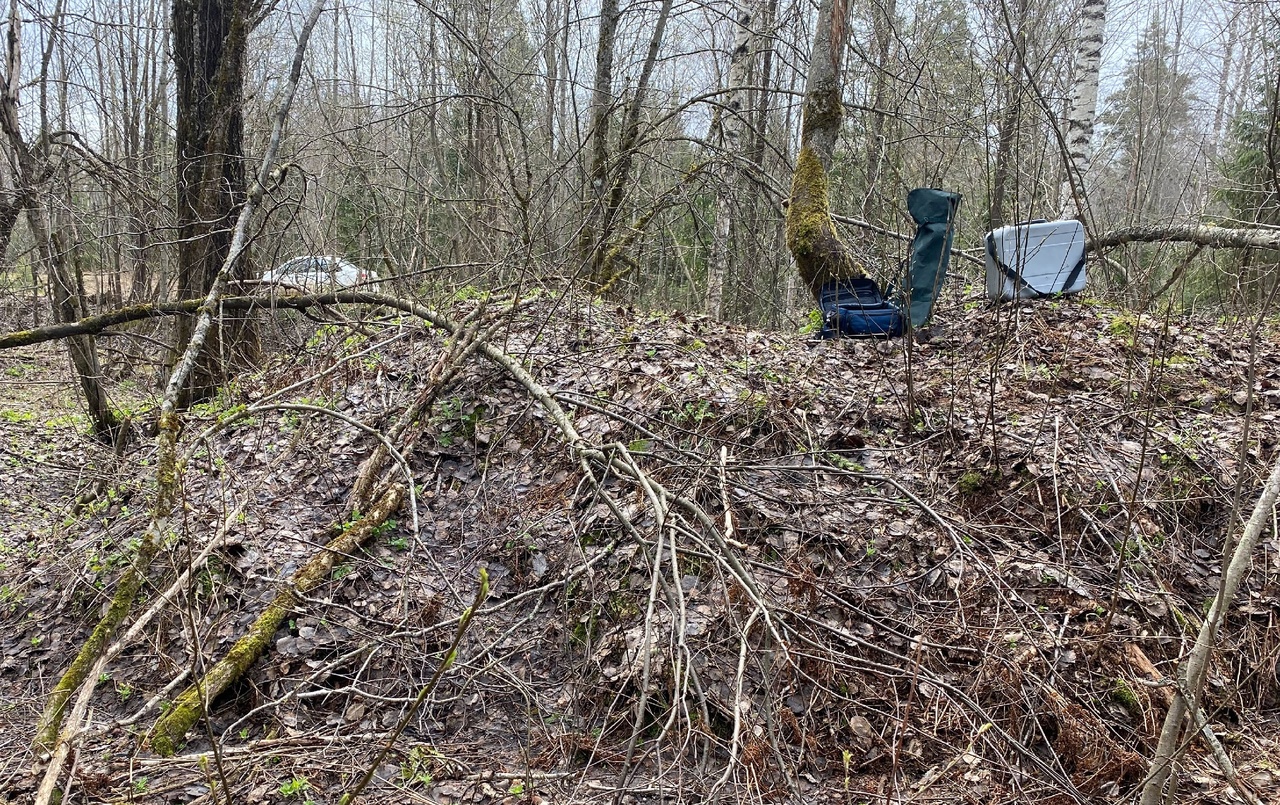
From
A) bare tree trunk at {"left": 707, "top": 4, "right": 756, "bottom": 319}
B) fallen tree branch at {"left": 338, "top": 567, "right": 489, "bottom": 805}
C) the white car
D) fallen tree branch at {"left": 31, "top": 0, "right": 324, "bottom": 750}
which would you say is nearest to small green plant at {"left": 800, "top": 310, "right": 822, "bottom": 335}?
bare tree trunk at {"left": 707, "top": 4, "right": 756, "bottom": 319}

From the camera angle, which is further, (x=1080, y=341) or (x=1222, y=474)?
(x=1080, y=341)

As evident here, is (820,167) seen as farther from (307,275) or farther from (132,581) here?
(132,581)

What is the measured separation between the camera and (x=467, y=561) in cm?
417

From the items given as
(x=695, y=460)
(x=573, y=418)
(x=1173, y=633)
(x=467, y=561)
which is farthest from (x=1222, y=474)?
(x=467, y=561)

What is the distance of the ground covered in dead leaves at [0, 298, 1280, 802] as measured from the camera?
3.10m

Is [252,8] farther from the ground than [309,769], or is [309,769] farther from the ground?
[252,8]

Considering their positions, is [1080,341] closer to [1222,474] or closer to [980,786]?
[1222,474]

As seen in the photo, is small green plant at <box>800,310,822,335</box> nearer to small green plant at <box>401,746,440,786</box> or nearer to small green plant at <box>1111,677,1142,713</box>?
small green plant at <box>1111,677,1142,713</box>

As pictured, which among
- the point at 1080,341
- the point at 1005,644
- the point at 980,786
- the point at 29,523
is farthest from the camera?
the point at 1080,341

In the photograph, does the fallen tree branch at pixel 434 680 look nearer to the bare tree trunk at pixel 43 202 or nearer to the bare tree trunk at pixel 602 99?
the bare tree trunk at pixel 43 202

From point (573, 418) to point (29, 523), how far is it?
151 inches

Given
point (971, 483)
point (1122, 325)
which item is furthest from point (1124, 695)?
point (1122, 325)

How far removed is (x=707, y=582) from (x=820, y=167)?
14.9 feet

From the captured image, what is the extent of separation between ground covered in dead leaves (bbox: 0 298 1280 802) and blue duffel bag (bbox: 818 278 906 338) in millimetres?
614
